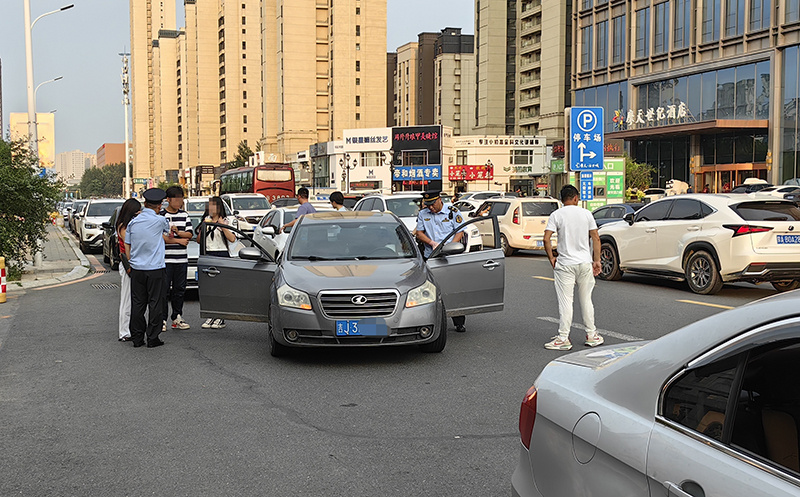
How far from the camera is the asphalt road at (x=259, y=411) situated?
5.01 m

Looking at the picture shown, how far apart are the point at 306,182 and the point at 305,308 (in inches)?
4493

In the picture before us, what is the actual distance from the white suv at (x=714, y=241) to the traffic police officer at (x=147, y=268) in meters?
9.20

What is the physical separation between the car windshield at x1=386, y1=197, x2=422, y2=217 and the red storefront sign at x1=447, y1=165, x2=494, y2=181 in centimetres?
8247

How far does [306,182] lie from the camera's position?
121 meters

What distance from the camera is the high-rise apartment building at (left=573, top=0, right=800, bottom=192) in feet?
160

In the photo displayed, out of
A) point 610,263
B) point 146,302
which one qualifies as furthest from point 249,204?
point 146,302

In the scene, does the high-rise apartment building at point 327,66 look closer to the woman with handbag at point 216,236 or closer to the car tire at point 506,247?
the car tire at point 506,247

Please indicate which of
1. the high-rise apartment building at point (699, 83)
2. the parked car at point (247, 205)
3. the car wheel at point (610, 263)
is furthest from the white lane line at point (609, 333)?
the high-rise apartment building at point (699, 83)

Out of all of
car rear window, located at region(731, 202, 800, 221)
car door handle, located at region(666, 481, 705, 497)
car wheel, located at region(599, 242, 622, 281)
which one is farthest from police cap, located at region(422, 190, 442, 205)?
car door handle, located at region(666, 481, 705, 497)

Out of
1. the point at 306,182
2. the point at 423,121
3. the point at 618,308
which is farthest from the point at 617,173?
the point at 423,121

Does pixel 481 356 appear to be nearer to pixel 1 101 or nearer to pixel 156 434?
pixel 156 434

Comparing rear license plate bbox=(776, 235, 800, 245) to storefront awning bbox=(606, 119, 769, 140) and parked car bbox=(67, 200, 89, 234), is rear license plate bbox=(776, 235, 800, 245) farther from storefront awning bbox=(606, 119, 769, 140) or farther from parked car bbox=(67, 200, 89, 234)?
storefront awning bbox=(606, 119, 769, 140)

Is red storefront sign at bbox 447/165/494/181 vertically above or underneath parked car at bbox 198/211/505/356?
above

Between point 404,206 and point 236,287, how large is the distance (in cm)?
1424
